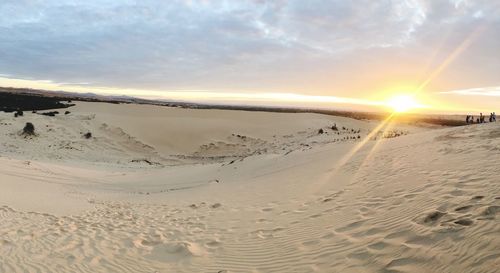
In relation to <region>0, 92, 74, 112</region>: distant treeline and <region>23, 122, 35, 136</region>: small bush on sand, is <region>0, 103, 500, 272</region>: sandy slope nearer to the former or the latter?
<region>23, 122, 35, 136</region>: small bush on sand

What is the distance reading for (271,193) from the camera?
12344 millimetres

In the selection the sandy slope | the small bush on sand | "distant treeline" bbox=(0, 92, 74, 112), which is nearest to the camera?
the sandy slope

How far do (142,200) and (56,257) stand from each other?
6.49 metres

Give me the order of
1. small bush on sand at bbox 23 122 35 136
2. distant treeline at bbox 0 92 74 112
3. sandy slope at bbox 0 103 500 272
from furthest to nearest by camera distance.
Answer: distant treeline at bbox 0 92 74 112
small bush on sand at bbox 23 122 35 136
sandy slope at bbox 0 103 500 272

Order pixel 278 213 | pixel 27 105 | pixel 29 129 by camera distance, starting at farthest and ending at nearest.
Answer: pixel 27 105 < pixel 29 129 < pixel 278 213

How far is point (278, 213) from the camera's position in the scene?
973 cm

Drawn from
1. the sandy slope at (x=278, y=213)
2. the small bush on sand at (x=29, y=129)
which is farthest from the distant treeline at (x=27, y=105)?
the sandy slope at (x=278, y=213)

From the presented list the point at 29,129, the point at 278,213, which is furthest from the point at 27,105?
the point at 278,213

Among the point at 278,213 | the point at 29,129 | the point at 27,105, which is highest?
the point at 27,105

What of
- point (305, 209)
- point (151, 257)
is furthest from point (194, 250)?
point (305, 209)

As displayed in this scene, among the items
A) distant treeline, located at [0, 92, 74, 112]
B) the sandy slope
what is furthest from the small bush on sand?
the sandy slope

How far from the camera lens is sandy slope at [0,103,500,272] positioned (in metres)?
5.71

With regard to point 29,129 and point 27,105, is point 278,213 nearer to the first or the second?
point 29,129

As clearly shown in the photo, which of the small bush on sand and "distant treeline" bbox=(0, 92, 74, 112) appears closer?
the small bush on sand
